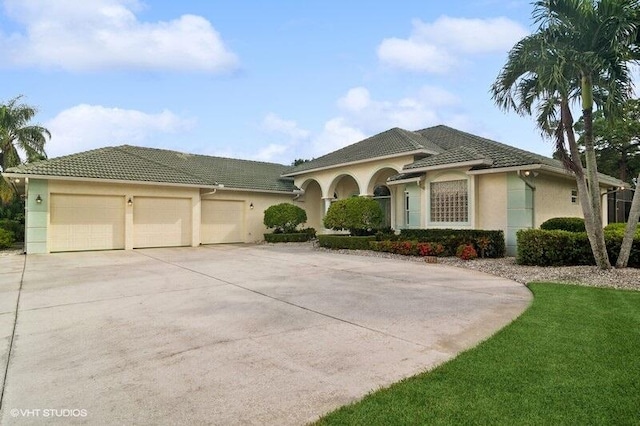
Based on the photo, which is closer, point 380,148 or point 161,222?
point 161,222

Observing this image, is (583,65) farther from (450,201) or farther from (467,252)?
(450,201)

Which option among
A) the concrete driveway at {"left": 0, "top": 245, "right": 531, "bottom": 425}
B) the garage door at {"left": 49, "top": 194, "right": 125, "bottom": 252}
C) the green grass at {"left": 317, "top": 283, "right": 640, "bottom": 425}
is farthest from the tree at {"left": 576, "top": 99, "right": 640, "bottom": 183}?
the garage door at {"left": 49, "top": 194, "right": 125, "bottom": 252}

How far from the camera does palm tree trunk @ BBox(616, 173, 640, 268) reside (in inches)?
375

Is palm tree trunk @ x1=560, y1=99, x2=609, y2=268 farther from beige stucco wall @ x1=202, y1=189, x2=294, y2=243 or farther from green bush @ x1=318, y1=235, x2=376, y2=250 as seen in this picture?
beige stucco wall @ x1=202, y1=189, x2=294, y2=243

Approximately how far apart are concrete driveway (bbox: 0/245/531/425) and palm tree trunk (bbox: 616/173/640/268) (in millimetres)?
3590

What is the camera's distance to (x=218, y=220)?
21531 mm

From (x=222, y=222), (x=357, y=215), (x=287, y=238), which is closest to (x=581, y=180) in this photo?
(x=357, y=215)

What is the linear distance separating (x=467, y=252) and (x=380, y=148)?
830cm

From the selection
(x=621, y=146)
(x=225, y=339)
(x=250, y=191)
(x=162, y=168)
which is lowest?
(x=225, y=339)

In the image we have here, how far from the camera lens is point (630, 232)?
966 cm

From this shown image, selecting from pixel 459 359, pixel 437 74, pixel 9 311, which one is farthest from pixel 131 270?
pixel 437 74

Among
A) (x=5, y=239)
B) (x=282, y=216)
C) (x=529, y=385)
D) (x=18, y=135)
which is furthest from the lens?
(x=18, y=135)

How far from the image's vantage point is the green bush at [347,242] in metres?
16.8

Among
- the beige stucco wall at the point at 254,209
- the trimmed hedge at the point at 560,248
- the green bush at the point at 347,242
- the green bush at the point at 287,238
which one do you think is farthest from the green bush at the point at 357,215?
the trimmed hedge at the point at 560,248
